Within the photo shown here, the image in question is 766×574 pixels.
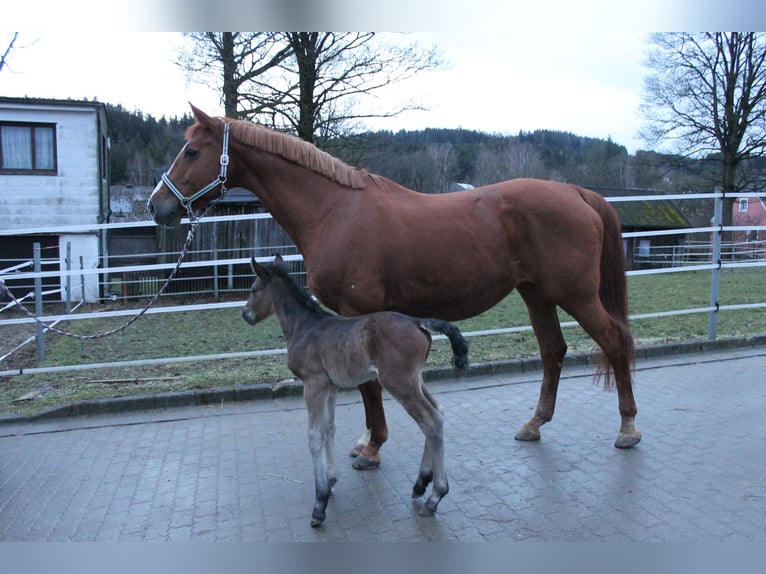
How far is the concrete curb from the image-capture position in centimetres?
487

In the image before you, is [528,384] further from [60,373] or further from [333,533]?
[60,373]

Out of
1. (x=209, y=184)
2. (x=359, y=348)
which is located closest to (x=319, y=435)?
(x=359, y=348)

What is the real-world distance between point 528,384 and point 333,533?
315 cm

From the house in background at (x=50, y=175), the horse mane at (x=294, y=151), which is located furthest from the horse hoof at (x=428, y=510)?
the house in background at (x=50, y=175)

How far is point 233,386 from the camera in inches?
207

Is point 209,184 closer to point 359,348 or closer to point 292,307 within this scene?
point 292,307

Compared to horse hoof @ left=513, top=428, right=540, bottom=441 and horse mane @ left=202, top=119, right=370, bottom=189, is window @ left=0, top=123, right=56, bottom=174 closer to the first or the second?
horse mane @ left=202, top=119, right=370, bottom=189

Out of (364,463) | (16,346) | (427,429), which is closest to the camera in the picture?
(427,429)

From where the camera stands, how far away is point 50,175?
49.4ft

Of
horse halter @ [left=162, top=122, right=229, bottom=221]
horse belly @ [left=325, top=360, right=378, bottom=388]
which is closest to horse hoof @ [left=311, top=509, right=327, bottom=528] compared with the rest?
horse belly @ [left=325, top=360, right=378, bottom=388]

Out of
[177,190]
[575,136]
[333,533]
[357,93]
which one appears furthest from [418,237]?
[575,136]

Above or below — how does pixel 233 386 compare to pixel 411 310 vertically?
below

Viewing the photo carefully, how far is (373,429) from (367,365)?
0.94 m

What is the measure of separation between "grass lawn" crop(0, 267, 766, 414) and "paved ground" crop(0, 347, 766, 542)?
0.58 m
